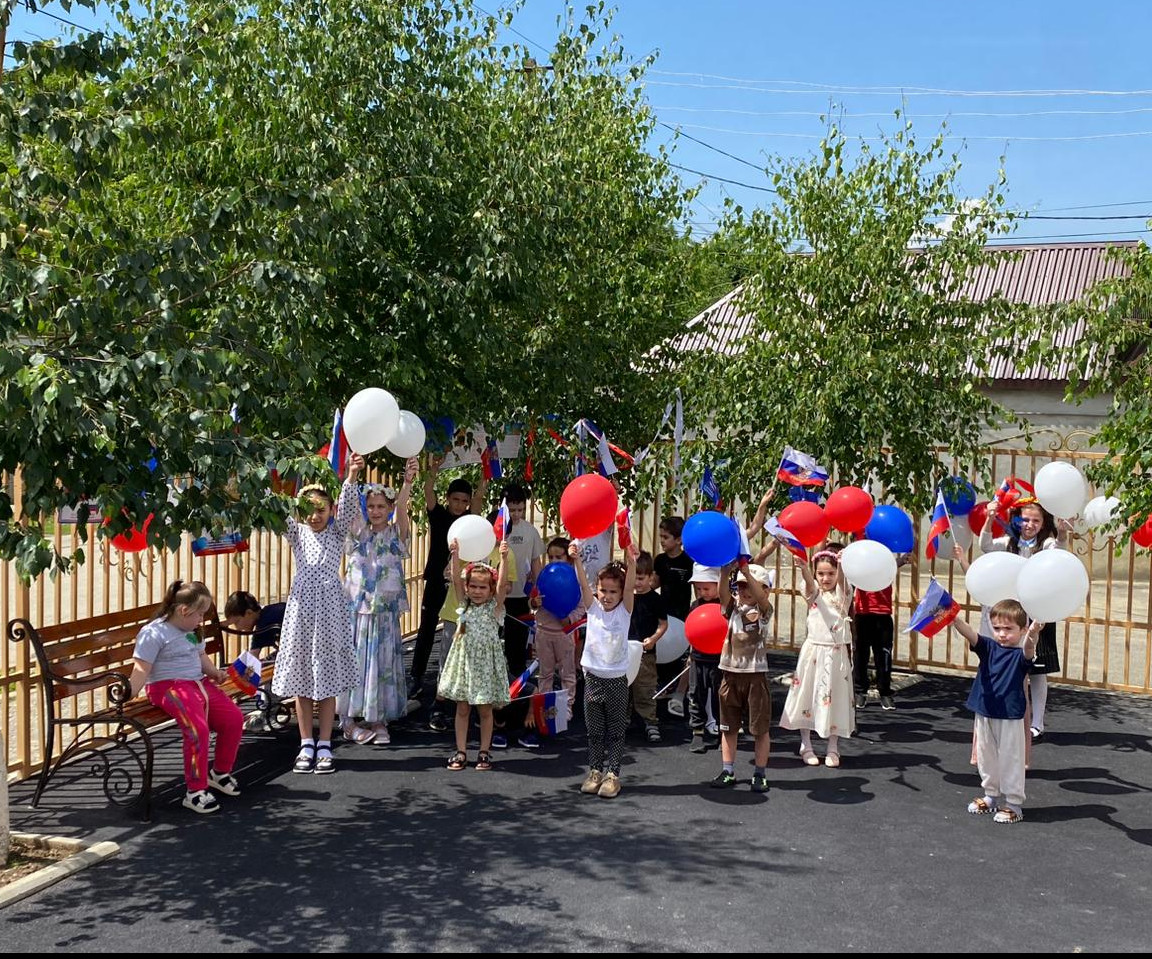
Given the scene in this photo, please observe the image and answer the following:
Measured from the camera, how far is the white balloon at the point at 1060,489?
8008 millimetres

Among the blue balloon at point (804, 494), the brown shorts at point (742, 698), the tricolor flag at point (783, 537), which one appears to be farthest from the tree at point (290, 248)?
the brown shorts at point (742, 698)

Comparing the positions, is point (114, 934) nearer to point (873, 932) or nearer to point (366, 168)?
point (873, 932)

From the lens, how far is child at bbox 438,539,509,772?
7598mm

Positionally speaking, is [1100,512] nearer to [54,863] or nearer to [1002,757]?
→ [1002,757]

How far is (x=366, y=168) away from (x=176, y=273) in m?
2.96

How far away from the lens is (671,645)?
8.77m

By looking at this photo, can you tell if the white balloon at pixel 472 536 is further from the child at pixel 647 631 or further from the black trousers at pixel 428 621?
the black trousers at pixel 428 621

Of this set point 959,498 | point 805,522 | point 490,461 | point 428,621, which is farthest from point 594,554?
point 959,498

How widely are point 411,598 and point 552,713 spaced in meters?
4.43

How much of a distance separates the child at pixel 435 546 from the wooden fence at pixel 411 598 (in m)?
1.20

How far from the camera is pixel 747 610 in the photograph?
24.2ft

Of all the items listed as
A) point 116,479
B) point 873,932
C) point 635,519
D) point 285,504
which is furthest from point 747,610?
point 635,519

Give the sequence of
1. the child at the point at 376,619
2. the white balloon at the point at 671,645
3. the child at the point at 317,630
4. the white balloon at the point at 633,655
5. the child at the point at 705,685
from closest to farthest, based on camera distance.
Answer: the white balloon at the point at 633,655 < the child at the point at 317,630 < the child at the point at 705,685 < the child at the point at 376,619 < the white balloon at the point at 671,645

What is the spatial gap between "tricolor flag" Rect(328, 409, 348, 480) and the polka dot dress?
285 mm
